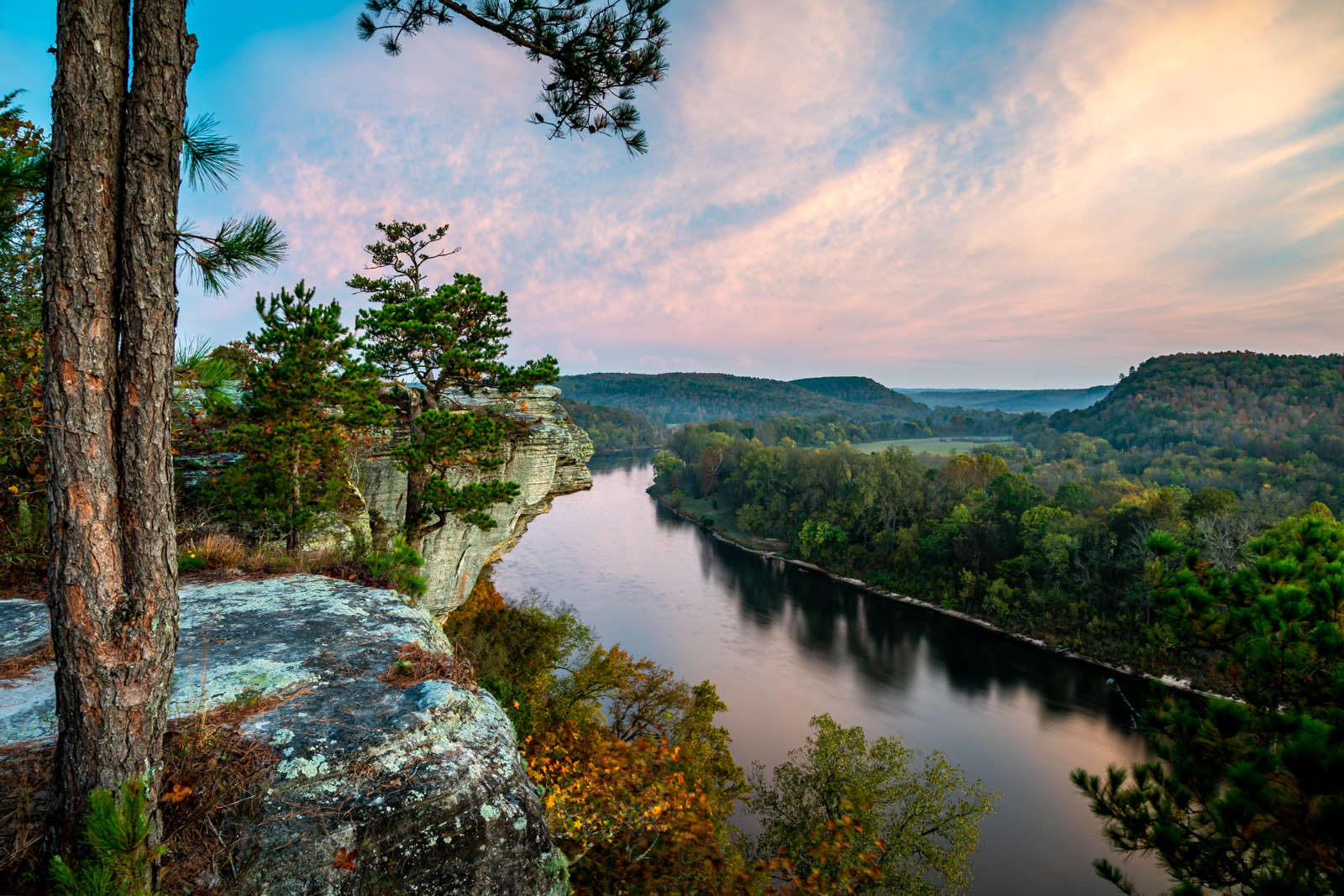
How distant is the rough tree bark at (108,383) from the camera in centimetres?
222

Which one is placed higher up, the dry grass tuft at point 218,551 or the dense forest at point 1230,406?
the dense forest at point 1230,406

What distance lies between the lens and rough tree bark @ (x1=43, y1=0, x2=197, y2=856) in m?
2.22

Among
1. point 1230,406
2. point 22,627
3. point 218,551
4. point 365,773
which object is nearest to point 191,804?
point 365,773

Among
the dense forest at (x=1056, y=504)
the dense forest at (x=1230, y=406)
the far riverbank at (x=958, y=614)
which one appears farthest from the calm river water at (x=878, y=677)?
the dense forest at (x=1230, y=406)

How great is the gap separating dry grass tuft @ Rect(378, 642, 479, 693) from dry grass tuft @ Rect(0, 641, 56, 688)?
1.92 metres

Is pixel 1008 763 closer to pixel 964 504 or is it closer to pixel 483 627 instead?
pixel 483 627

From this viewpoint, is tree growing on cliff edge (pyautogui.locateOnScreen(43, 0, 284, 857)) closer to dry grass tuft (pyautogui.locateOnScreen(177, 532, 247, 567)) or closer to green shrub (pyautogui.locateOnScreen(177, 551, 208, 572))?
green shrub (pyautogui.locateOnScreen(177, 551, 208, 572))

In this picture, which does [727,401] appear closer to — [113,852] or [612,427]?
[612,427]

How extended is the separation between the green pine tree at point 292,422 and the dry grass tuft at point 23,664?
12.9 ft

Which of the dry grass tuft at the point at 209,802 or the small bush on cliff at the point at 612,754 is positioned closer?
the dry grass tuft at the point at 209,802

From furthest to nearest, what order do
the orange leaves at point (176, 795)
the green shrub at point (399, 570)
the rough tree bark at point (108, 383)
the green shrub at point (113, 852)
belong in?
1. the green shrub at point (399, 570)
2. the orange leaves at point (176, 795)
3. the rough tree bark at point (108, 383)
4. the green shrub at point (113, 852)

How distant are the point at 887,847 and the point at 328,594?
1271cm

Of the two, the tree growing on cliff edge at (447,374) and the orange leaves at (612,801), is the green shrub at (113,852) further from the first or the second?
the tree growing on cliff edge at (447,374)

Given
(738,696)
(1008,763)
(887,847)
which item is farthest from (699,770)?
(1008,763)
